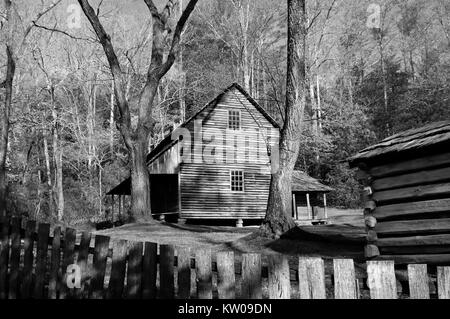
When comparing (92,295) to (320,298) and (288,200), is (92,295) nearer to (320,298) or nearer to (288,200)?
(320,298)

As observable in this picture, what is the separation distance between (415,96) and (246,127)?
1921 cm

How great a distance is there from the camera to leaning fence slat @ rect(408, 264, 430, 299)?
390cm

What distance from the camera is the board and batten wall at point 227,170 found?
29.8 m

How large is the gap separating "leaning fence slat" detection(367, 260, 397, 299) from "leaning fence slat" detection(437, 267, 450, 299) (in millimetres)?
362

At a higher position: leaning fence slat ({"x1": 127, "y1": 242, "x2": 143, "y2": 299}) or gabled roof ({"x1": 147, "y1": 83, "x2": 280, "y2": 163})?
gabled roof ({"x1": 147, "y1": 83, "x2": 280, "y2": 163})

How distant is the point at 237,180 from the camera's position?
103ft

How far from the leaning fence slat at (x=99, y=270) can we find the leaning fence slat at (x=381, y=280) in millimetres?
2907

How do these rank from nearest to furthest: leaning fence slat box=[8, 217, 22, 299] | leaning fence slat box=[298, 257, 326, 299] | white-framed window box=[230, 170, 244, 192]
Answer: leaning fence slat box=[298, 257, 326, 299]
leaning fence slat box=[8, 217, 22, 299]
white-framed window box=[230, 170, 244, 192]

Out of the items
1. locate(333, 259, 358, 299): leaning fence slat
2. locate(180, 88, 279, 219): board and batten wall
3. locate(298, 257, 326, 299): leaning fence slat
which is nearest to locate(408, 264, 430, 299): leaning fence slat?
locate(333, 259, 358, 299): leaning fence slat

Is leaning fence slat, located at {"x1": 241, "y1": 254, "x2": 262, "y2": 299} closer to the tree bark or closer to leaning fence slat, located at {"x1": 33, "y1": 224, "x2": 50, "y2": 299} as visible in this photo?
leaning fence slat, located at {"x1": 33, "y1": 224, "x2": 50, "y2": 299}

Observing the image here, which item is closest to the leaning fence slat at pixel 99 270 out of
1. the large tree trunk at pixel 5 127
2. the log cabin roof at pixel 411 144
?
the log cabin roof at pixel 411 144

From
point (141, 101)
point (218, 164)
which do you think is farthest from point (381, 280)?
point (218, 164)

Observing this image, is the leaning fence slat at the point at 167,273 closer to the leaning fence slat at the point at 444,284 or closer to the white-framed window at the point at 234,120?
the leaning fence slat at the point at 444,284

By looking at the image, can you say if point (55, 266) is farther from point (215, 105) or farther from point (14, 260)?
point (215, 105)
